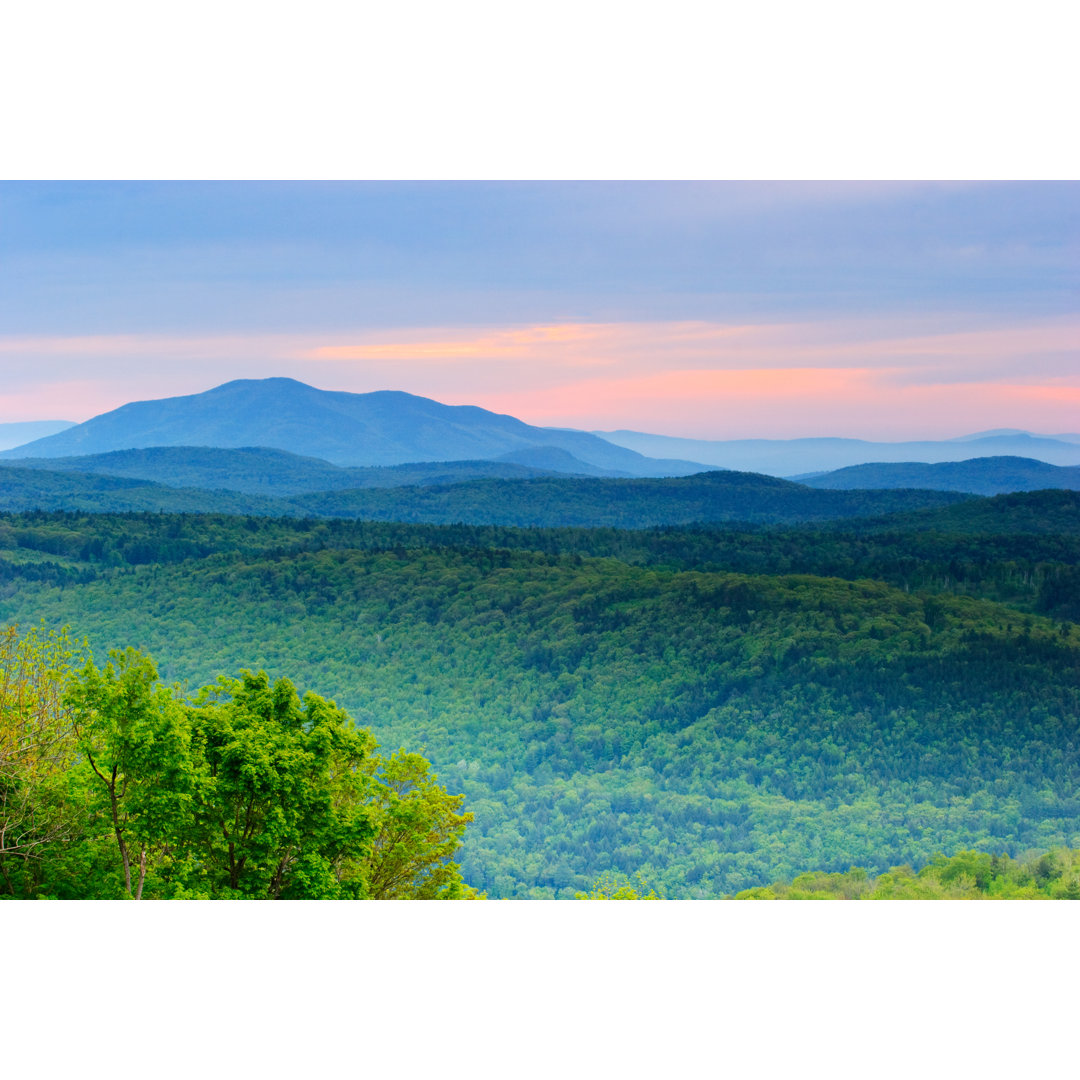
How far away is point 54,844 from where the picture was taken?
1170 centimetres

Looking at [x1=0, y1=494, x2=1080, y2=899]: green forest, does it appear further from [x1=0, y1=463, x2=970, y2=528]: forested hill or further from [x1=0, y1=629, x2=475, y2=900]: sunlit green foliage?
[x1=0, y1=463, x2=970, y2=528]: forested hill

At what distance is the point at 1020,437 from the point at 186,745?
655ft

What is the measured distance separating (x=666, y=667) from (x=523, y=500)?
105954 millimetres

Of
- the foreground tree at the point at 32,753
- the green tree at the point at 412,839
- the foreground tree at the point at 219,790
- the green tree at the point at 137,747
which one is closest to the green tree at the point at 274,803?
the foreground tree at the point at 219,790

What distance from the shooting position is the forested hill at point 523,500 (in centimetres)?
15275

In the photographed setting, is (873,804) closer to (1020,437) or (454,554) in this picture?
(454,554)

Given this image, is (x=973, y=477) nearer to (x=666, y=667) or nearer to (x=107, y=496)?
(x=666, y=667)

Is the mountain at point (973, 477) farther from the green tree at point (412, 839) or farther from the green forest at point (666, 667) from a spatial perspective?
the green tree at point (412, 839)

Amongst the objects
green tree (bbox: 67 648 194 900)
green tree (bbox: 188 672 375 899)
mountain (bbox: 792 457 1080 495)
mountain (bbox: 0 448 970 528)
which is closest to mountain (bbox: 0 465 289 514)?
Result: mountain (bbox: 0 448 970 528)

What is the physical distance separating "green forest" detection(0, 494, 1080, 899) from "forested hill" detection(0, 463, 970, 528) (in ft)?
130

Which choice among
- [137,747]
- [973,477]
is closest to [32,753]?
[137,747]

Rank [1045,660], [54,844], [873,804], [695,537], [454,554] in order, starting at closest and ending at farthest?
[54,844] < [873,804] < [1045,660] < [454,554] < [695,537]
